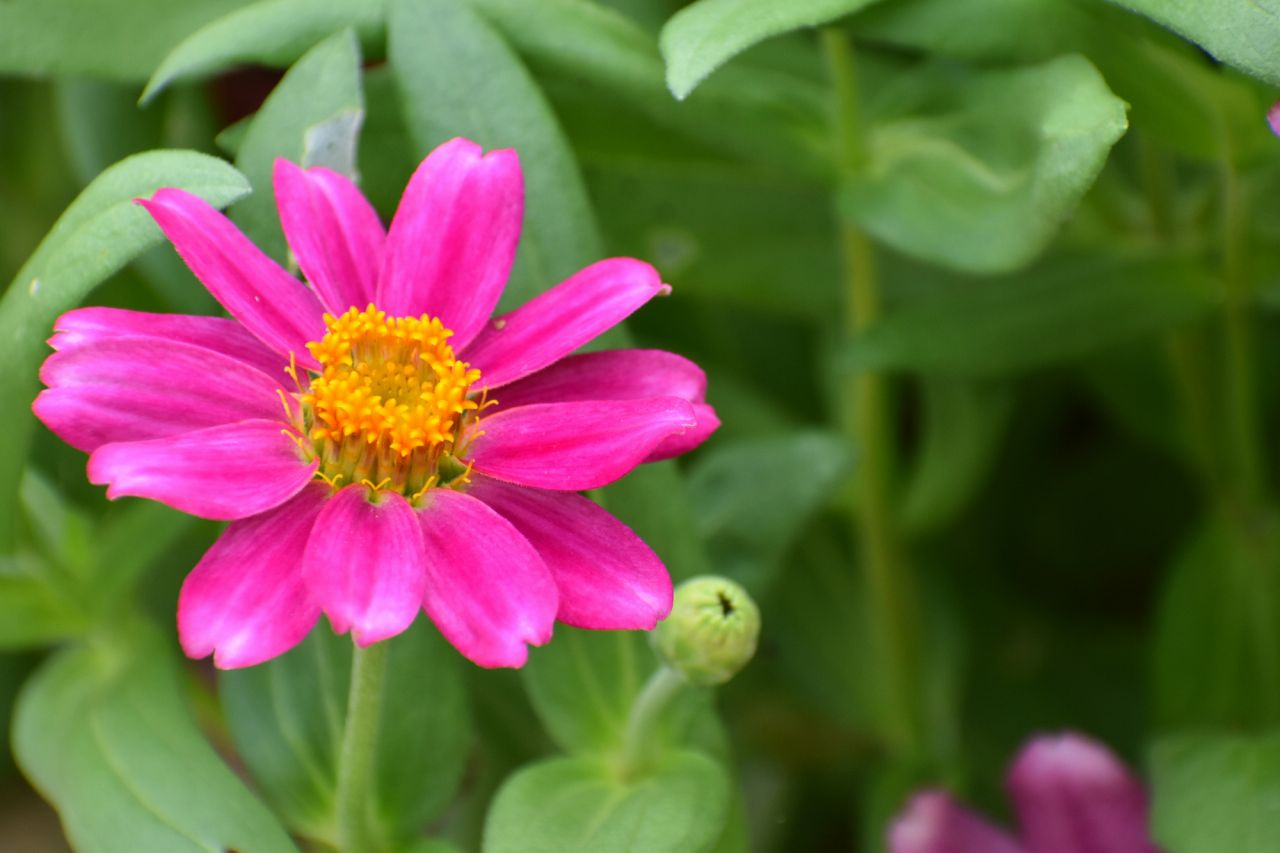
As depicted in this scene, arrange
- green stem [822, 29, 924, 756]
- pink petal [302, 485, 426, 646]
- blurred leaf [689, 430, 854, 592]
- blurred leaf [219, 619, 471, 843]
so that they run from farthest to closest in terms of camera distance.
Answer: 1. green stem [822, 29, 924, 756]
2. blurred leaf [689, 430, 854, 592]
3. blurred leaf [219, 619, 471, 843]
4. pink petal [302, 485, 426, 646]

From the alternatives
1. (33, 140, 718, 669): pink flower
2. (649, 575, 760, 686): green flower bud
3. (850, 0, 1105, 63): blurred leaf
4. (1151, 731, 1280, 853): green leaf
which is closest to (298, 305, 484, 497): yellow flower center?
(33, 140, 718, 669): pink flower

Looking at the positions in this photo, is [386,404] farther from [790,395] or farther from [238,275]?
[790,395]

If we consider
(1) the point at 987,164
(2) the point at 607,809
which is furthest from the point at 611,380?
(1) the point at 987,164

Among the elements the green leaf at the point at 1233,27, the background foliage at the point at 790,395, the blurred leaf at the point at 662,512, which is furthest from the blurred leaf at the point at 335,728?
the green leaf at the point at 1233,27

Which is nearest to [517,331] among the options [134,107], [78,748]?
[78,748]

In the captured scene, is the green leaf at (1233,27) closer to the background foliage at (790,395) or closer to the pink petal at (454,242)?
the background foliage at (790,395)

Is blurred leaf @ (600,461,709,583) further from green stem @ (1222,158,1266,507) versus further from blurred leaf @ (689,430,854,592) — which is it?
green stem @ (1222,158,1266,507)
